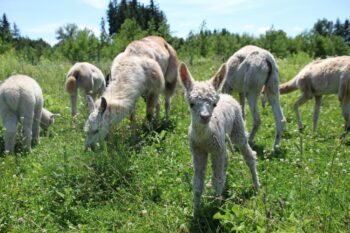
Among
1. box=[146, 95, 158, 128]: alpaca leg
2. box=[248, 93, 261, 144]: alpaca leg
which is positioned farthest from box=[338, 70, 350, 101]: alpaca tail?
box=[146, 95, 158, 128]: alpaca leg

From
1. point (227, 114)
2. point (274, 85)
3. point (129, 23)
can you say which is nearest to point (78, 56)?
point (129, 23)

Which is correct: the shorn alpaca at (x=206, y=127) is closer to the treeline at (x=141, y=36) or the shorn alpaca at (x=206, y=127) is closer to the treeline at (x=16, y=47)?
the treeline at (x=141, y=36)

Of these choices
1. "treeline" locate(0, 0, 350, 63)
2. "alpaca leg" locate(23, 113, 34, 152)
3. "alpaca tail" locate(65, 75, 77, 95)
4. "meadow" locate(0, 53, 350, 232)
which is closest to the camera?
"meadow" locate(0, 53, 350, 232)

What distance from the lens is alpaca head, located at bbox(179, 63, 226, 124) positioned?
12.3ft

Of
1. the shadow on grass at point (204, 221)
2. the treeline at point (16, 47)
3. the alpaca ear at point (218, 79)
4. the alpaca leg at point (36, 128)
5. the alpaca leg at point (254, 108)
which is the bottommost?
the shadow on grass at point (204, 221)

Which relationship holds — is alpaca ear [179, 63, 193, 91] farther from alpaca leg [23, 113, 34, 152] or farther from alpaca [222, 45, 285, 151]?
alpaca leg [23, 113, 34, 152]

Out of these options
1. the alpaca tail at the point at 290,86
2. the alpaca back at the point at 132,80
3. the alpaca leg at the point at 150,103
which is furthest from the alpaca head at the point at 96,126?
the alpaca tail at the point at 290,86

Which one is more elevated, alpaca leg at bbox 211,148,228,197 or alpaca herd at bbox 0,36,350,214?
alpaca herd at bbox 0,36,350,214

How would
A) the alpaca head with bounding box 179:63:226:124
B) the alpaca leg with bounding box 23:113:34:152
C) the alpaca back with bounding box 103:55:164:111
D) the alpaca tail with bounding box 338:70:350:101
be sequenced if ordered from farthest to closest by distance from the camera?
the alpaca tail with bounding box 338:70:350:101 < the alpaca leg with bounding box 23:113:34:152 < the alpaca back with bounding box 103:55:164:111 < the alpaca head with bounding box 179:63:226:124

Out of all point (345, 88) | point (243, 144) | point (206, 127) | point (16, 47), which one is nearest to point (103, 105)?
point (243, 144)

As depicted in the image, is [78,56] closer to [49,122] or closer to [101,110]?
[49,122]

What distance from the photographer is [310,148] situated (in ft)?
23.5

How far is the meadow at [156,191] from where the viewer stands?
360 cm

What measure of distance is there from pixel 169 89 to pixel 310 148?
146 inches
